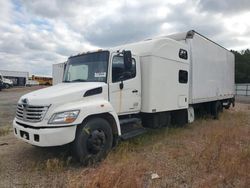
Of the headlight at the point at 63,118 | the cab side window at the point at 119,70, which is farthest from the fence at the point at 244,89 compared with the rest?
the headlight at the point at 63,118

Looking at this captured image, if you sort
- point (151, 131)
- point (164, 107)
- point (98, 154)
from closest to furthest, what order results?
1. point (98, 154)
2. point (164, 107)
3. point (151, 131)

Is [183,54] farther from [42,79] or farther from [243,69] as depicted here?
[42,79]

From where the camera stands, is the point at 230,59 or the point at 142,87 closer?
the point at 142,87

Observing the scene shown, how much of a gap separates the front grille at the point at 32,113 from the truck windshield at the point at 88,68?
145 cm

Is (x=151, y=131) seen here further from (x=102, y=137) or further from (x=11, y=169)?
(x=11, y=169)

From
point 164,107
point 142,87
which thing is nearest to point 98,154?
point 142,87

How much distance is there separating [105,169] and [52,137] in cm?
117

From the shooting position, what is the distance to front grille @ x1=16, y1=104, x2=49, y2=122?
16.4ft

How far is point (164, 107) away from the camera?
25.3 feet

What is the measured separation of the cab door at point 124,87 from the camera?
6.12m

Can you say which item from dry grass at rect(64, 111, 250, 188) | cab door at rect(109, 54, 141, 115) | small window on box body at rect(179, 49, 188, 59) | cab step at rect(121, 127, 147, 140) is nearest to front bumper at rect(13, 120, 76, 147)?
Answer: dry grass at rect(64, 111, 250, 188)

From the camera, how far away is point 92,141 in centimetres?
535

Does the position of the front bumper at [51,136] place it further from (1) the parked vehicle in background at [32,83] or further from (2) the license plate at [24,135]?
(1) the parked vehicle in background at [32,83]

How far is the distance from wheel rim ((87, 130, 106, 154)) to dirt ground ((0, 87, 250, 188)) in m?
0.33
